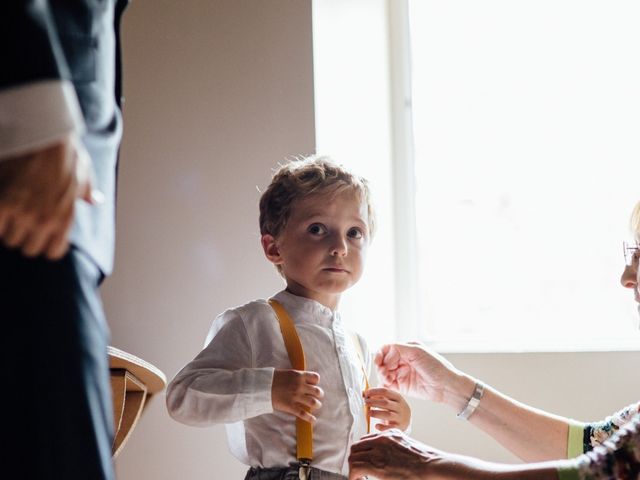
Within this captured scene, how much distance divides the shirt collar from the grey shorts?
0.88 feet

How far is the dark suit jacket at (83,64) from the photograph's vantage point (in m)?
0.72

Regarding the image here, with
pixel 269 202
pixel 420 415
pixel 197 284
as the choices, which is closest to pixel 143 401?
pixel 197 284

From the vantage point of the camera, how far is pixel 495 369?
1.92 meters

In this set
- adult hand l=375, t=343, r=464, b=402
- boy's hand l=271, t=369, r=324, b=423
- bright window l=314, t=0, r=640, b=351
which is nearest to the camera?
boy's hand l=271, t=369, r=324, b=423

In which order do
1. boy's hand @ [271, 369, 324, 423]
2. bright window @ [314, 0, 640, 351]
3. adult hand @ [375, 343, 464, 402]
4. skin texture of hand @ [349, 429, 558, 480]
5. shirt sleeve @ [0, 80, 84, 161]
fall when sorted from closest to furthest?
shirt sleeve @ [0, 80, 84, 161]
skin texture of hand @ [349, 429, 558, 480]
boy's hand @ [271, 369, 324, 423]
adult hand @ [375, 343, 464, 402]
bright window @ [314, 0, 640, 351]

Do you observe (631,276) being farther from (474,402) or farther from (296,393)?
(296,393)

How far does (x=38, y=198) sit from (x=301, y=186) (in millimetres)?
833

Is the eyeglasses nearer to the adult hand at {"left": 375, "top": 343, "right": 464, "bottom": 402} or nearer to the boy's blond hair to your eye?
the adult hand at {"left": 375, "top": 343, "right": 464, "bottom": 402}

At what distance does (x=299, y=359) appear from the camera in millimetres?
1429

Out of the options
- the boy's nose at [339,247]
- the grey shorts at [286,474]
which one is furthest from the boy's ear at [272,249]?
the grey shorts at [286,474]

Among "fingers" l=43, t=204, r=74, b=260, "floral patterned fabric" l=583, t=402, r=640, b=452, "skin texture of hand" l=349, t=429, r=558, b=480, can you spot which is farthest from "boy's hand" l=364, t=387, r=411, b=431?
"fingers" l=43, t=204, r=74, b=260

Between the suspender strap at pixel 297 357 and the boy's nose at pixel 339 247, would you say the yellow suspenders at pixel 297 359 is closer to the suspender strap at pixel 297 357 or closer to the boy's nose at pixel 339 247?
the suspender strap at pixel 297 357

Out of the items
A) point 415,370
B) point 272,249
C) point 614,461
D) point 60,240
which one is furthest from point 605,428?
point 60,240

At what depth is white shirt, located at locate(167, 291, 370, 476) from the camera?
1.33 m
